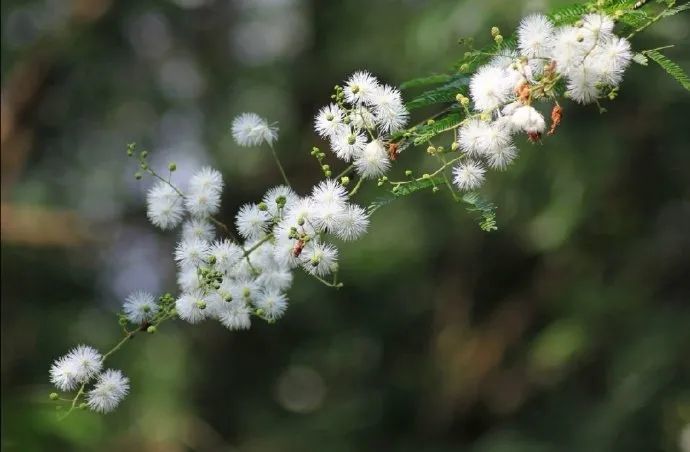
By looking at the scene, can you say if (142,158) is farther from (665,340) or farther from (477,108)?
(665,340)

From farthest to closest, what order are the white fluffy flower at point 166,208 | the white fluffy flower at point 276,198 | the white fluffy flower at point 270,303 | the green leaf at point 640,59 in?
the white fluffy flower at point 166,208, the white fluffy flower at point 270,303, the white fluffy flower at point 276,198, the green leaf at point 640,59

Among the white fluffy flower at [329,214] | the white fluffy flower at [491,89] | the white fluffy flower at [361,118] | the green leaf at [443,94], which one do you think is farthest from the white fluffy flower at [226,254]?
the white fluffy flower at [491,89]

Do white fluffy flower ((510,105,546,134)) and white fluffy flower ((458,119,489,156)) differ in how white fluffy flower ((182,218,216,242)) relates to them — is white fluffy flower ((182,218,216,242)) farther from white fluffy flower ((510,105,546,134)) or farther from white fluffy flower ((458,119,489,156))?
white fluffy flower ((510,105,546,134))

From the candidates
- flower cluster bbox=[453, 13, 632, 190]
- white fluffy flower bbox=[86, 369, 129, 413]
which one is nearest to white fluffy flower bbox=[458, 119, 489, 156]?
flower cluster bbox=[453, 13, 632, 190]

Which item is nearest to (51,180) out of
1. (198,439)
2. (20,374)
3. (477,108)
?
(20,374)

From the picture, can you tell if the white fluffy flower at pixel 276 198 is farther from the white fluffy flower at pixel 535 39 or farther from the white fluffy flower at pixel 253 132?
the white fluffy flower at pixel 535 39
